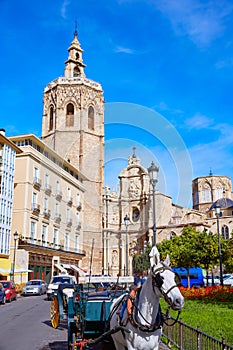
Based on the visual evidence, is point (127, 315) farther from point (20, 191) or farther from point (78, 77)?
point (78, 77)

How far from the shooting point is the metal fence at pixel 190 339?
584 centimetres

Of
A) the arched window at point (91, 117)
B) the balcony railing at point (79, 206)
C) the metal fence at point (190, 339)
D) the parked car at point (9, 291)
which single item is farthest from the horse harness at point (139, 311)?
the arched window at point (91, 117)

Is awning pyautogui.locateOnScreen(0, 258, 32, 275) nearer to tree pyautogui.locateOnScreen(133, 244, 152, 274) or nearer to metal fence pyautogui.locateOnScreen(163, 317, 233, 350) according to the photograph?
tree pyautogui.locateOnScreen(133, 244, 152, 274)

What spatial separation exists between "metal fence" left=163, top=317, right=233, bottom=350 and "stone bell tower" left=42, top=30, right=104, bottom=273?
4502 cm

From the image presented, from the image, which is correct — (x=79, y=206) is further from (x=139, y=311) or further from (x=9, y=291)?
(x=139, y=311)

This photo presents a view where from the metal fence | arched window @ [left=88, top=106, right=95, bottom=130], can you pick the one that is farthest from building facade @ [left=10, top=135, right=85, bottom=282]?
the metal fence

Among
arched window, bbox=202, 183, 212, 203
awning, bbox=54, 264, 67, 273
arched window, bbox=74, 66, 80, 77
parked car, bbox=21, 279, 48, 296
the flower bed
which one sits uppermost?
arched window, bbox=74, 66, 80, 77

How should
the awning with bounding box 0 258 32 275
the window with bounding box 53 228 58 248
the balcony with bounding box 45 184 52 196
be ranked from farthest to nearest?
the window with bounding box 53 228 58 248 → the balcony with bounding box 45 184 52 196 → the awning with bounding box 0 258 32 275

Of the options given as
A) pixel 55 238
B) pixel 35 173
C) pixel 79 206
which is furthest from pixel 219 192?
pixel 35 173

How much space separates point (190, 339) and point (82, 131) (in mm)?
49606

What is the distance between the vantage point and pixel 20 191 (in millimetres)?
36844

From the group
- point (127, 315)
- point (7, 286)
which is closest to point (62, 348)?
point (127, 315)

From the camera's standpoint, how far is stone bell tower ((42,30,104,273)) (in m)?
55.4

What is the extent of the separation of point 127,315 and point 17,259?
1233 inches
